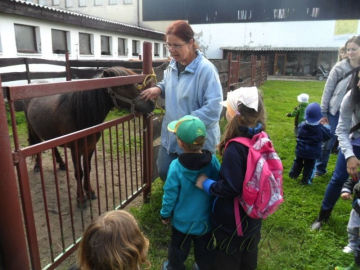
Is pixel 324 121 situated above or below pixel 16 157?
below

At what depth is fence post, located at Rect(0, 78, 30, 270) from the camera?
1364 millimetres

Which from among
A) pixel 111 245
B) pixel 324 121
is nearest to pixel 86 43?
pixel 324 121

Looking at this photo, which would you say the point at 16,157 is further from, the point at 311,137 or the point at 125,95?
the point at 311,137

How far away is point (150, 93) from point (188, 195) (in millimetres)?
1053

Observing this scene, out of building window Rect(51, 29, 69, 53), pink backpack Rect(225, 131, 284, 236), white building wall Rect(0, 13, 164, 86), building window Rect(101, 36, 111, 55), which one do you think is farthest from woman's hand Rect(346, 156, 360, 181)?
building window Rect(101, 36, 111, 55)

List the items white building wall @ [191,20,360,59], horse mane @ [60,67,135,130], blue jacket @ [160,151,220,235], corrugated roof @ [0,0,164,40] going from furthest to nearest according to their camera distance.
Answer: white building wall @ [191,20,360,59]
corrugated roof @ [0,0,164,40]
horse mane @ [60,67,135,130]
blue jacket @ [160,151,220,235]

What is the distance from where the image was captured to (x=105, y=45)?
17.2m

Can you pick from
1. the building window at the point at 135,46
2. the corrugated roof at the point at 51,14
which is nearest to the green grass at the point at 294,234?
the corrugated roof at the point at 51,14

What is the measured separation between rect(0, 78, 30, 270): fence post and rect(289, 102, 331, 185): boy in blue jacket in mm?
3322

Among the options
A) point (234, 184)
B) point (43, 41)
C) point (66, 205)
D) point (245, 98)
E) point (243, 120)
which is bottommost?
point (66, 205)

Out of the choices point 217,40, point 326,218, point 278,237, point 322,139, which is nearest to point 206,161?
point 278,237

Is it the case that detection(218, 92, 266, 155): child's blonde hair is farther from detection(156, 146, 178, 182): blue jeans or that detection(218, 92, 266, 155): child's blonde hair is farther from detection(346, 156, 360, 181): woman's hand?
detection(346, 156, 360, 181): woman's hand

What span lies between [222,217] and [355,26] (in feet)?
108

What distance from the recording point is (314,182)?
389 cm
